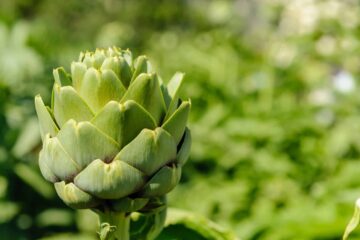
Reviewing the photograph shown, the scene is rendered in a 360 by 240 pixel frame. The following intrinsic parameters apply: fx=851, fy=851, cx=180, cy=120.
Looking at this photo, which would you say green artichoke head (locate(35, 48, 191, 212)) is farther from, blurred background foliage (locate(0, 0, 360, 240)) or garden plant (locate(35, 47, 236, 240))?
blurred background foliage (locate(0, 0, 360, 240))

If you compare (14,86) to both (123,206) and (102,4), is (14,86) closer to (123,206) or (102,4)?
(123,206)

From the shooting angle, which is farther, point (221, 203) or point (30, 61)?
point (30, 61)

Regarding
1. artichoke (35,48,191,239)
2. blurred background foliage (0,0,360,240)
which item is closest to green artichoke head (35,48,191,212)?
artichoke (35,48,191,239)

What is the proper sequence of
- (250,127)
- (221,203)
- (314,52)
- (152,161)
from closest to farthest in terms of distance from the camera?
(152,161)
(221,203)
(250,127)
(314,52)

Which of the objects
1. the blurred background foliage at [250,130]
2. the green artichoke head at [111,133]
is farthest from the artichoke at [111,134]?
the blurred background foliage at [250,130]

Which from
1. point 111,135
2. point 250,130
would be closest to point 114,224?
point 111,135

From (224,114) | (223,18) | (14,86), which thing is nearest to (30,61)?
(14,86)

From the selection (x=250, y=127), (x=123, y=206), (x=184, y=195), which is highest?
(x=123, y=206)
